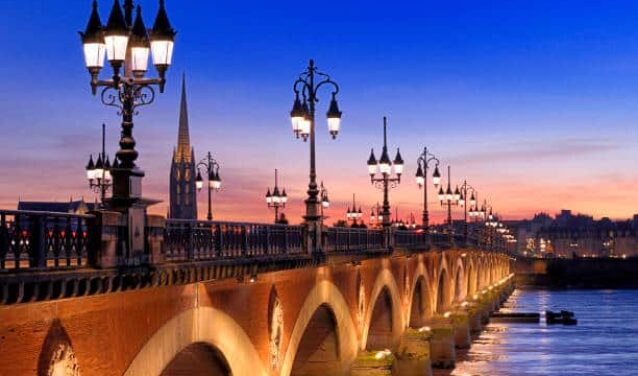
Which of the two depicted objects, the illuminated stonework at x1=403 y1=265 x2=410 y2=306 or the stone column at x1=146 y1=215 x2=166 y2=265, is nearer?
the stone column at x1=146 y1=215 x2=166 y2=265

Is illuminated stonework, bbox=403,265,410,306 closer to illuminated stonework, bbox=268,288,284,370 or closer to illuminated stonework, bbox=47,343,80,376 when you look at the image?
illuminated stonework, bbox=268,288,284,370

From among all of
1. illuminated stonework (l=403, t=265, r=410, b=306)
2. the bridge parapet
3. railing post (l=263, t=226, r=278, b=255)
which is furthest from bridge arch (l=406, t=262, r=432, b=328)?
the bridge parapet

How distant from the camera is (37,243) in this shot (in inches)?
527

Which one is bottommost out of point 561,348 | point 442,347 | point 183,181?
point 561,348

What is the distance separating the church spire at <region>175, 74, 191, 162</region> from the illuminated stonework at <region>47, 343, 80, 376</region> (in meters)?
134

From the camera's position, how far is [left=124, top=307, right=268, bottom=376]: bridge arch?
1750 centimetres

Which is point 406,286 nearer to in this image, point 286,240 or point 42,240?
point 286,240

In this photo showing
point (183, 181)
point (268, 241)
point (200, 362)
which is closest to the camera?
point (200, 362)

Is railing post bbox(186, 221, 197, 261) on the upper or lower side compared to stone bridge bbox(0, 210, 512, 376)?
upper

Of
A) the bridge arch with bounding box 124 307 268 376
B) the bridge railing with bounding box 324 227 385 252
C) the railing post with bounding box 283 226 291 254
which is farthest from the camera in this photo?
the bridge railing with bounding box 324 227 385 252

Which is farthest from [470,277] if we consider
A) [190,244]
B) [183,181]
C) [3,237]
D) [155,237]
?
[3,237]

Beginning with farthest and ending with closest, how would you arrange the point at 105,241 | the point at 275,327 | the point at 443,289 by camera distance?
1. the point at 443,289
2. the point at 275,327
3. the point at 105,241

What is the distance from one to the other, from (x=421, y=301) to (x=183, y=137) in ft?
300

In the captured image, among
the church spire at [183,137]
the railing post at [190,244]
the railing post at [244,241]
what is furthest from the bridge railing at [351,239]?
the church spire at [183,137]
